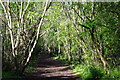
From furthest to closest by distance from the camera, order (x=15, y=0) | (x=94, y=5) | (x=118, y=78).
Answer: (x=15, y=0) < (x=94, y=5) < (x=118, y=78)

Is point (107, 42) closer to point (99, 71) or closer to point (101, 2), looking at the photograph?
point (99, 71)

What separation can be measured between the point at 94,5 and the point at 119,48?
263 cm

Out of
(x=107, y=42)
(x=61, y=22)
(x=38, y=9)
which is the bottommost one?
(x=107, y=42)

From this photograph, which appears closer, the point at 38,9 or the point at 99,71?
the point at 99,71

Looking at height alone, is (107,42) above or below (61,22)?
below

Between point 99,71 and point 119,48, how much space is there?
1.63 m

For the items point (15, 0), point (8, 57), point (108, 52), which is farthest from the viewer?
point (8, 57)

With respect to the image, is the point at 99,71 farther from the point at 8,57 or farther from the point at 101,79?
the point at 8,57

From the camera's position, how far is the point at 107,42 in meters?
8.37

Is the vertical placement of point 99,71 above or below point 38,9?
below

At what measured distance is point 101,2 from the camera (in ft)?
25.7

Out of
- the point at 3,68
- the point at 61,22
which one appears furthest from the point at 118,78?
the point at 61,22

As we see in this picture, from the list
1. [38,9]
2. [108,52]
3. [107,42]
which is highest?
[38,9]

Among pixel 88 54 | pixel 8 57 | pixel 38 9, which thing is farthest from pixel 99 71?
pixel 8 57
